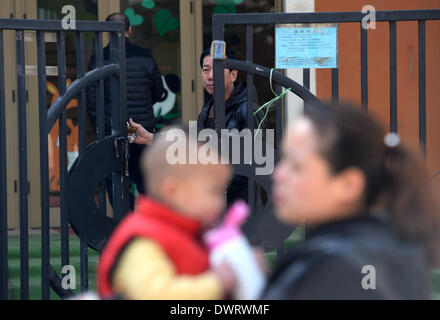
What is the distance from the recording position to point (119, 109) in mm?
4629

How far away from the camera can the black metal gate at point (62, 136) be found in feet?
13.9

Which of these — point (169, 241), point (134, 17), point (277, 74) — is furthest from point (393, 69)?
point (134, 17)

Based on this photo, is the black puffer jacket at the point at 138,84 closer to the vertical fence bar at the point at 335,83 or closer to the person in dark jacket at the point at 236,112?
the person in dark jacket at the point at 236,112

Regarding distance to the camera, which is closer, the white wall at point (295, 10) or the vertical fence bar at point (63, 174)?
the vertical fence bar at point (63, 174)

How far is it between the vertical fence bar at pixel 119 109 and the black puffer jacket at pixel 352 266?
2.73 m

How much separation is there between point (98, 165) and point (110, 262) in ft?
8.29

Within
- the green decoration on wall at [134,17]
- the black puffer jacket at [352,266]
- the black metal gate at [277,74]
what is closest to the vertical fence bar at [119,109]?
the black metal gate at [277,74]

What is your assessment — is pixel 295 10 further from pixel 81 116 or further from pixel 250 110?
pixel 81 116

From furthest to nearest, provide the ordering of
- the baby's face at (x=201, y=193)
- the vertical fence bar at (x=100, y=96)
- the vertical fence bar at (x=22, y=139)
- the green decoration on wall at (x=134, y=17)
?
the green decoration on wall at (x=134, y=17)
the vertical fence bar at (x=100, y=96)
the vertical fence bar at (x=22, y=139)
the baby's face at (x=201, y=193)

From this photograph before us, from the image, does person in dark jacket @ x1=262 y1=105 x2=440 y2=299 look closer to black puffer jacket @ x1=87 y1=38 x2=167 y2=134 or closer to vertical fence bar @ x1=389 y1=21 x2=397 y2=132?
vertical fence bar @ x1=389 y1=21 x2=397 y2=132

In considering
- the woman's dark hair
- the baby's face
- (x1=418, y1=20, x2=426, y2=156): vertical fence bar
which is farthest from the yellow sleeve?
(x1=418, y1=20, x2=426, y2=156): vertical fence bar

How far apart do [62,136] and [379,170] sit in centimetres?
272

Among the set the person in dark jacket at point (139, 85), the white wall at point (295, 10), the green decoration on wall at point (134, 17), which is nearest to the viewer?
the person in dark jacket at point (139, 85)
